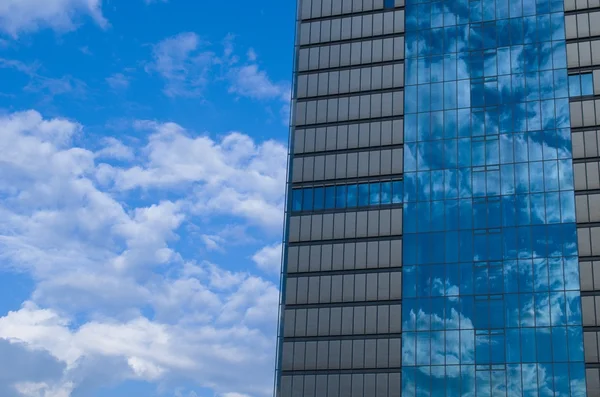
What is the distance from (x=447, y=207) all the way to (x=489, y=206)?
13.4 feet

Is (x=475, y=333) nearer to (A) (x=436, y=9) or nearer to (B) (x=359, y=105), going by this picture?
(B) (x=359, y=105)

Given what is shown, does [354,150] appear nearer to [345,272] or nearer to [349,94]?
[349,94]

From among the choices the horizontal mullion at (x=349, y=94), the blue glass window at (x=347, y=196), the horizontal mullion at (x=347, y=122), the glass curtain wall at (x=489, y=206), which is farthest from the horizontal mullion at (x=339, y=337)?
the horizontal mullion at (x=349, y=94)

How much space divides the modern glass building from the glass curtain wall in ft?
0.44

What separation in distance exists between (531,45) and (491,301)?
87.4 feet

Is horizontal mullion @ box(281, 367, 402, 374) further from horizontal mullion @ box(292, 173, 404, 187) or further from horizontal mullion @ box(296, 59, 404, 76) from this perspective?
horizontal mullion @ box(296, 59, 404, 76)

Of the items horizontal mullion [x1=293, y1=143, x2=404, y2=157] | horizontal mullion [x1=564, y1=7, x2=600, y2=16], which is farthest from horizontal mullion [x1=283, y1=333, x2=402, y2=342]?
horizontal mullion [x1=564, y1=7, x2=600, y2=16]

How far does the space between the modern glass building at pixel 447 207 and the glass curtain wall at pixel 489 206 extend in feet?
0.44

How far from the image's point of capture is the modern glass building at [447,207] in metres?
83.8

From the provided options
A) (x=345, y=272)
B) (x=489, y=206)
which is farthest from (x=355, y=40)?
(x=345, y=272)

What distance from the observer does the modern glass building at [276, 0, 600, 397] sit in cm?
8375

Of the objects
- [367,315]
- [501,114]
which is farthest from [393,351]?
[501,114]

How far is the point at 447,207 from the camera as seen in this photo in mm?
89938

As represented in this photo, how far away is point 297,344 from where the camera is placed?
91500mm
